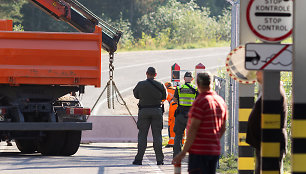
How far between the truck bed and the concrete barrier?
5.74 m

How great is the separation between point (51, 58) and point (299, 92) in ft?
29.7

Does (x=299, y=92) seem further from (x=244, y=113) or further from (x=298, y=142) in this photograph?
(x=244, y=113)

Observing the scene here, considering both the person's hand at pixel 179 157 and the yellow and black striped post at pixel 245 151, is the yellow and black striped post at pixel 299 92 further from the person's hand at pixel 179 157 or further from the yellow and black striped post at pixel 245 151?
the yellow and black striped post at pixel 245 151

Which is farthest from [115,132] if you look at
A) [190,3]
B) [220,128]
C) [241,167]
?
[190,3]

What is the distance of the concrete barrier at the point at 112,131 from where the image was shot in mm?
21609

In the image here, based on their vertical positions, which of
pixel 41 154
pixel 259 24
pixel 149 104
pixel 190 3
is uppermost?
pixel 190 3

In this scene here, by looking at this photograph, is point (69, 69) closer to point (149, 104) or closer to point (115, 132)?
point (149, 104)

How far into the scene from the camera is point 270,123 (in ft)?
27.4

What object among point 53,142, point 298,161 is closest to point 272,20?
point 298,161

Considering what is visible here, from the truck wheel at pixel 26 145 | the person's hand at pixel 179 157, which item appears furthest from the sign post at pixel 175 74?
the person's hand at pixel 179 157

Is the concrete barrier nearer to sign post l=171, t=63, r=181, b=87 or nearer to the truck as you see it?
sign post l=171, t=63, r=181, b=87

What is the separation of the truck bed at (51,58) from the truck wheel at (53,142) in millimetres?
1231

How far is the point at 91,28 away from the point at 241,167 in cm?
948

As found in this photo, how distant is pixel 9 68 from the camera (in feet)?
51.7
